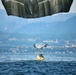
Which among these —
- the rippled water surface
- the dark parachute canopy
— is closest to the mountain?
the dark parachute canopy

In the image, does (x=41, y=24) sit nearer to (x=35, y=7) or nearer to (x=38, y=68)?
(x=35, y=7)

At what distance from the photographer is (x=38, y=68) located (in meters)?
9.45

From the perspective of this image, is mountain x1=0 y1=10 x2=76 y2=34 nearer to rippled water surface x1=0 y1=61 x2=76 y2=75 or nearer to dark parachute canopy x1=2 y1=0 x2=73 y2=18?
dark parachute canopy x1=2 y1=0 x2=73 y2=18

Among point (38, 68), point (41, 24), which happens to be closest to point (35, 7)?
point (41, 24)

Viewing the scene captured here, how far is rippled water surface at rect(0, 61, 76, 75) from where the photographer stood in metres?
9.19

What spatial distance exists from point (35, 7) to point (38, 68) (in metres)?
1.53

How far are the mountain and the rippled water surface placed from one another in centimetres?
80

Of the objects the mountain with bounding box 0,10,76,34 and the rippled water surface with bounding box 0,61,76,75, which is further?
the mountain with bounding box 0,10,76,34

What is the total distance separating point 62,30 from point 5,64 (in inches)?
67.6

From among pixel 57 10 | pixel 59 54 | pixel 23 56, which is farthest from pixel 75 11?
pixel 23 56

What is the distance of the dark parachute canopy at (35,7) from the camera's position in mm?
9359

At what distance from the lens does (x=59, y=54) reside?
9.72m

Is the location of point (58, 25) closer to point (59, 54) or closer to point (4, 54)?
point (59, 54)

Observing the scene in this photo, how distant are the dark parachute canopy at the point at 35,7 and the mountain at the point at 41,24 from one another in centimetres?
14
